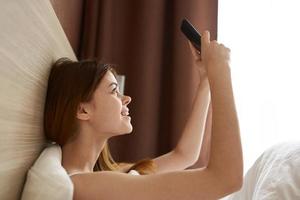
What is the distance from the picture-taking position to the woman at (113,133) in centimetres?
77

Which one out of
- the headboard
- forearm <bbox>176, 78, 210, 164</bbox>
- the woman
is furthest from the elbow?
forearm <bbox>176, 78, 210, 164</bbox>

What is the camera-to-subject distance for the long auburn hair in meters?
0.93

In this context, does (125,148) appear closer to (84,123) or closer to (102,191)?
(84,123)

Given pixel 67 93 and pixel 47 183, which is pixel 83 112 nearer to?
pixel 67 93

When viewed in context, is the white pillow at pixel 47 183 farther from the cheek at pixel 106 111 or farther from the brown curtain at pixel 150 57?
the brown curtain at pixel 150 57

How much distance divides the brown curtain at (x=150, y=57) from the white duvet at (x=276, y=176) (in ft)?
1.97

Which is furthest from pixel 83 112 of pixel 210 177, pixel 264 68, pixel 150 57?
pixel 264 68

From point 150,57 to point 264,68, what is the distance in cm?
52

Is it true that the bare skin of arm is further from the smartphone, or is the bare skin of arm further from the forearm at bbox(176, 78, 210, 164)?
the forearm at bbox(176, 78, 210, 164)

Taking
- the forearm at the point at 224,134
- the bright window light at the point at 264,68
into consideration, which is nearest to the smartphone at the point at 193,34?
the forearm at the point at 224,134

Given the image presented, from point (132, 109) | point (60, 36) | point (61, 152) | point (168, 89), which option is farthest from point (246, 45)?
point (61, 152)

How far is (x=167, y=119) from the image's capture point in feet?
5.46

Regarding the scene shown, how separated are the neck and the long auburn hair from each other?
2cm

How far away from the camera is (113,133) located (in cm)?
101
